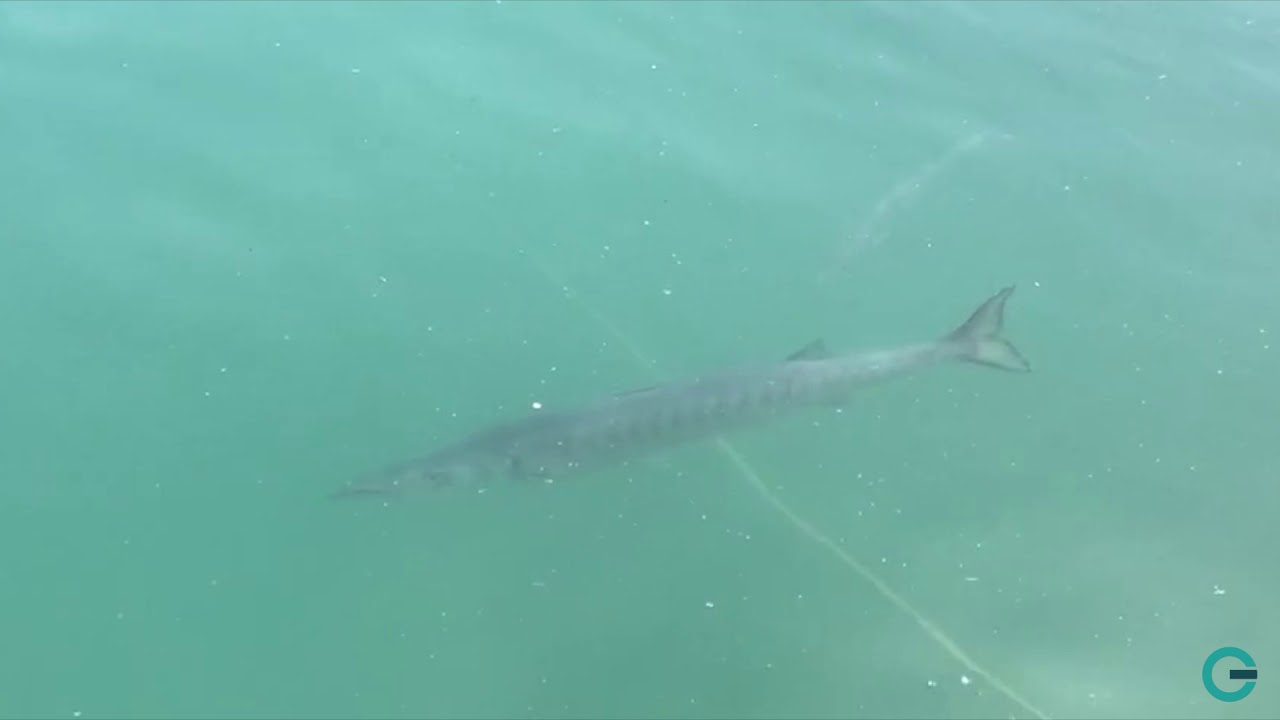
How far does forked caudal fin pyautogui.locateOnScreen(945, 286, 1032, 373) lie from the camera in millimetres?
5859

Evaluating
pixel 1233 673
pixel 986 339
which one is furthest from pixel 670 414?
pixel 1233 673

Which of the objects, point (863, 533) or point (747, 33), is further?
point (747, 33)

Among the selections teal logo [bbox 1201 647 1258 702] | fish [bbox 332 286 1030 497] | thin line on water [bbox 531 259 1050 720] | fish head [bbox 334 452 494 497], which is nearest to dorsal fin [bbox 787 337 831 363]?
fish [bbox 332 286 1030 497]

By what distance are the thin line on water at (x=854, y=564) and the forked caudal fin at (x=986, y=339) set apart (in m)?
1.22

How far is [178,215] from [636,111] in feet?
8.88

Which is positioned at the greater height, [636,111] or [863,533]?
[636,111]

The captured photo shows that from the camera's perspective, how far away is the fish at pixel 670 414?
212 inches

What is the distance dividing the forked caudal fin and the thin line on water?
1224 millimetres

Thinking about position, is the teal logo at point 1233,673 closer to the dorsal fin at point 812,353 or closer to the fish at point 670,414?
the fish at point 670,414

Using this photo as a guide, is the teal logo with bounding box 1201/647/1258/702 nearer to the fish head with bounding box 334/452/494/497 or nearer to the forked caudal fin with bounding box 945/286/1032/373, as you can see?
the forked caudal fin with bounding box 945/286/1032/373

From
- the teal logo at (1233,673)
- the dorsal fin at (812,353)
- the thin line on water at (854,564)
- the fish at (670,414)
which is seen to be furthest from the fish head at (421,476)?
the teal logo at (1233,673)

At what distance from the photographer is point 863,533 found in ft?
17.9

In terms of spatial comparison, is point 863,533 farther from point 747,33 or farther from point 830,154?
point 747,33

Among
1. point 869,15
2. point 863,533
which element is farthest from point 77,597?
point 869,15
